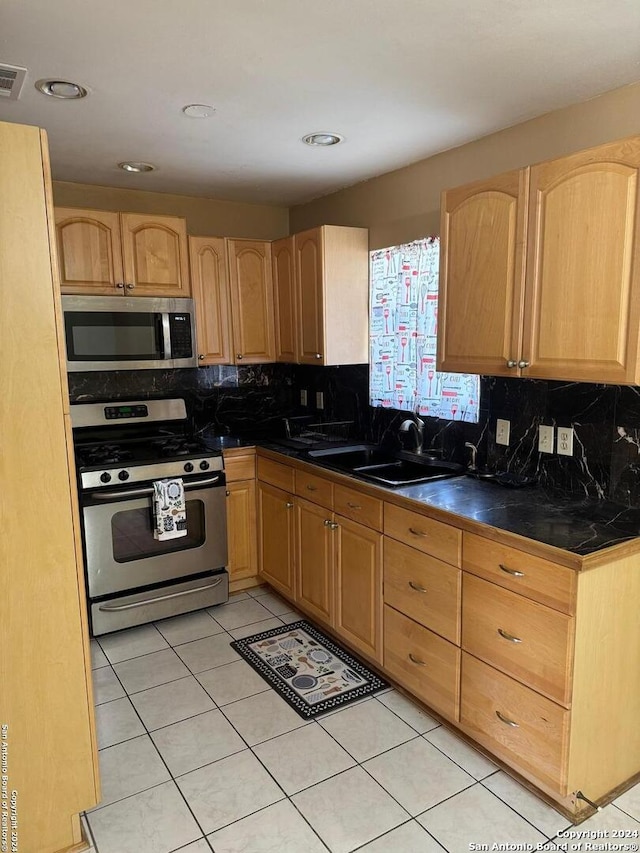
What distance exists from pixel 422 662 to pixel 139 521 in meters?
1.63

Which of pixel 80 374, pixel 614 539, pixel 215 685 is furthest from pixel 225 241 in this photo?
pixel 614 539

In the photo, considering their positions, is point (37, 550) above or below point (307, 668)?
above

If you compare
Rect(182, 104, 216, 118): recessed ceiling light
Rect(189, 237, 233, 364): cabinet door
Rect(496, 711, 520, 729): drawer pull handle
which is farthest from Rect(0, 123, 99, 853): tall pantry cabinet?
Rect(189, 237, 233, 364): cabinet door

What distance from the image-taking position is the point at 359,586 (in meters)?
2.78

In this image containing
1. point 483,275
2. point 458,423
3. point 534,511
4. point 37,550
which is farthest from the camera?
point 458,423

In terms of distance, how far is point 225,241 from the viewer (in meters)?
3.66

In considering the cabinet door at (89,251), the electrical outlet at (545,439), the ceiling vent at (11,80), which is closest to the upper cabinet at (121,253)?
the cabinet door at (89,251)

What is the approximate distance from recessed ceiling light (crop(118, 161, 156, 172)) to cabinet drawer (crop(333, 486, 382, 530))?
1.95 meters

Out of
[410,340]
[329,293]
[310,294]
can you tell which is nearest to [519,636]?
[410,340]

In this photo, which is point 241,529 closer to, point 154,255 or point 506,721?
point 154,255

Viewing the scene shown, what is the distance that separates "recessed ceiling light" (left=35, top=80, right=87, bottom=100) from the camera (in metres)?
2.09

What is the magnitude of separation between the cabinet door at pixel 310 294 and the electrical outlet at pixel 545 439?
4.52 ft

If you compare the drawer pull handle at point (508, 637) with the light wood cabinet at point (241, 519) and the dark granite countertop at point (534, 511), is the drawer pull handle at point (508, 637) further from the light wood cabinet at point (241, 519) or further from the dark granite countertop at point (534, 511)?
the light wood cabinet at point (241, 519)

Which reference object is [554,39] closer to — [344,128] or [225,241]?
[344,128]
